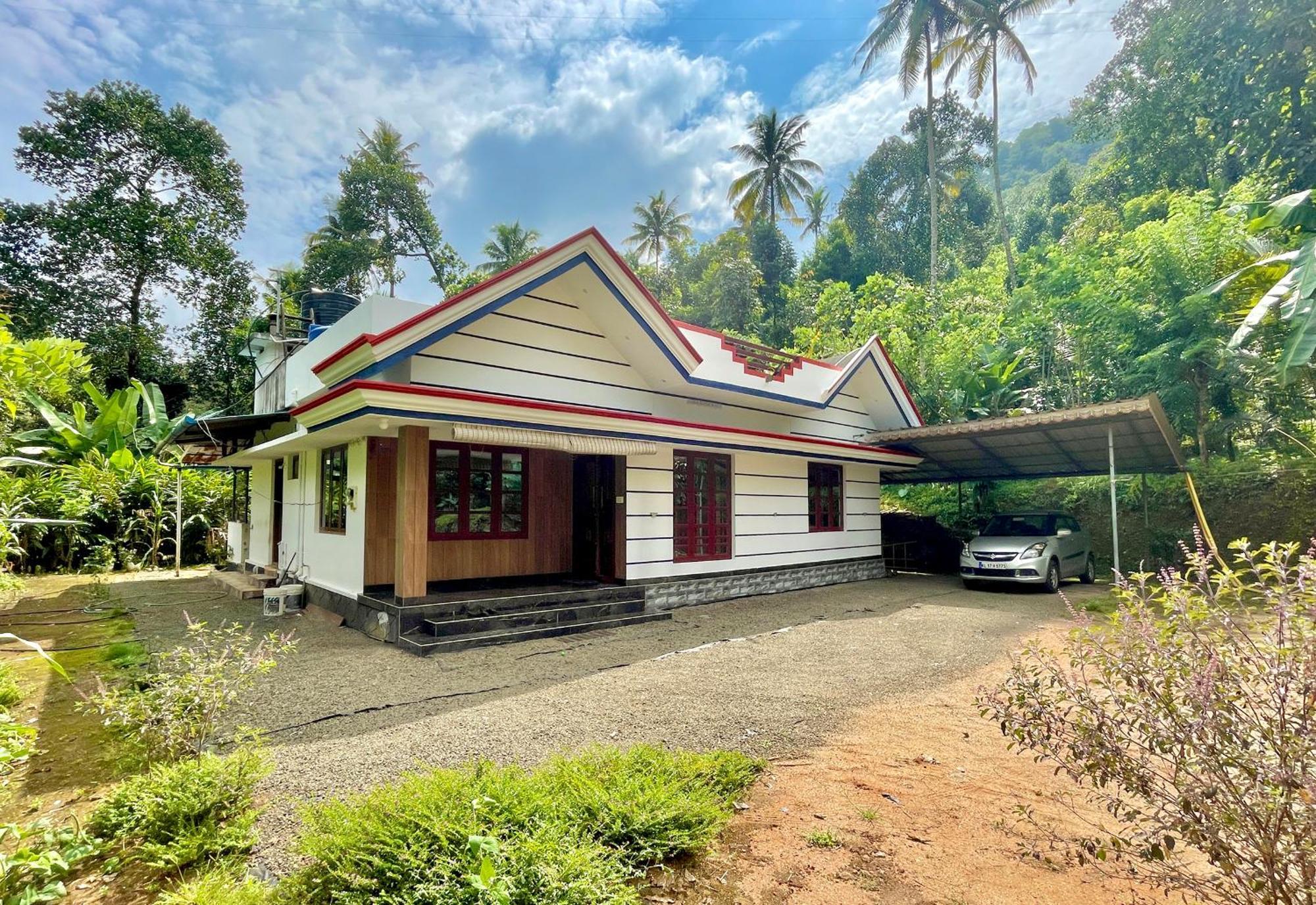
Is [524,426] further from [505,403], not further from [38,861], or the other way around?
[38,861]

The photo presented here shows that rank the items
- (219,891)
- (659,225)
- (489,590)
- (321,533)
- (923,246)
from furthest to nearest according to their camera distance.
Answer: (659,225), (923,246), (321,533), (489,590), (219,891)

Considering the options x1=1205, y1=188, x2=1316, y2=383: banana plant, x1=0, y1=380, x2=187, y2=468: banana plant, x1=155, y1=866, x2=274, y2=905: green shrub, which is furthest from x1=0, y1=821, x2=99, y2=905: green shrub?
x1=1205, y1=188, x2=1316, y2=383: banana plant

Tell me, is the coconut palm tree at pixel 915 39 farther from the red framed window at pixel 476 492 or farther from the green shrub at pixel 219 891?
the green shrub at pixel 219 891

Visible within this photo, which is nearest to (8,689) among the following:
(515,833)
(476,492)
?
(476,492)

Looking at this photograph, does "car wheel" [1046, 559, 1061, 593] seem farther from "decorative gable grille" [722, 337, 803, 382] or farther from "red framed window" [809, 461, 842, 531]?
"decorative gable grille" [722, 337, 803, 382]

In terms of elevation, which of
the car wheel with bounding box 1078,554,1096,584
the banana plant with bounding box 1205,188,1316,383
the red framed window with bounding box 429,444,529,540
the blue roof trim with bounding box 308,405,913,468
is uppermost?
the banana plant with bounding box 1205,188,1316,383

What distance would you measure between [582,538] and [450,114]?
8.24m

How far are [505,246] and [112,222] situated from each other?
55.1 ft

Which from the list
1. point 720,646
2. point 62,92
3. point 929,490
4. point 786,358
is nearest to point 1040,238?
point 929,490

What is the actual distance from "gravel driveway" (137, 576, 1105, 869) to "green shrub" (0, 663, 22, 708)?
1.81 metres

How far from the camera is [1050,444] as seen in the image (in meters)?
12.0

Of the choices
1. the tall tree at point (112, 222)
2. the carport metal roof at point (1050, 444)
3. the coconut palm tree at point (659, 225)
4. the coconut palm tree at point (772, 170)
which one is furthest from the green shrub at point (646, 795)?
the coconut palm tree at point (659, 225)

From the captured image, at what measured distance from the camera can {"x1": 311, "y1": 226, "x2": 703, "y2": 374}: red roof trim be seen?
702 cm

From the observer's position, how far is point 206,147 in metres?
21.3
